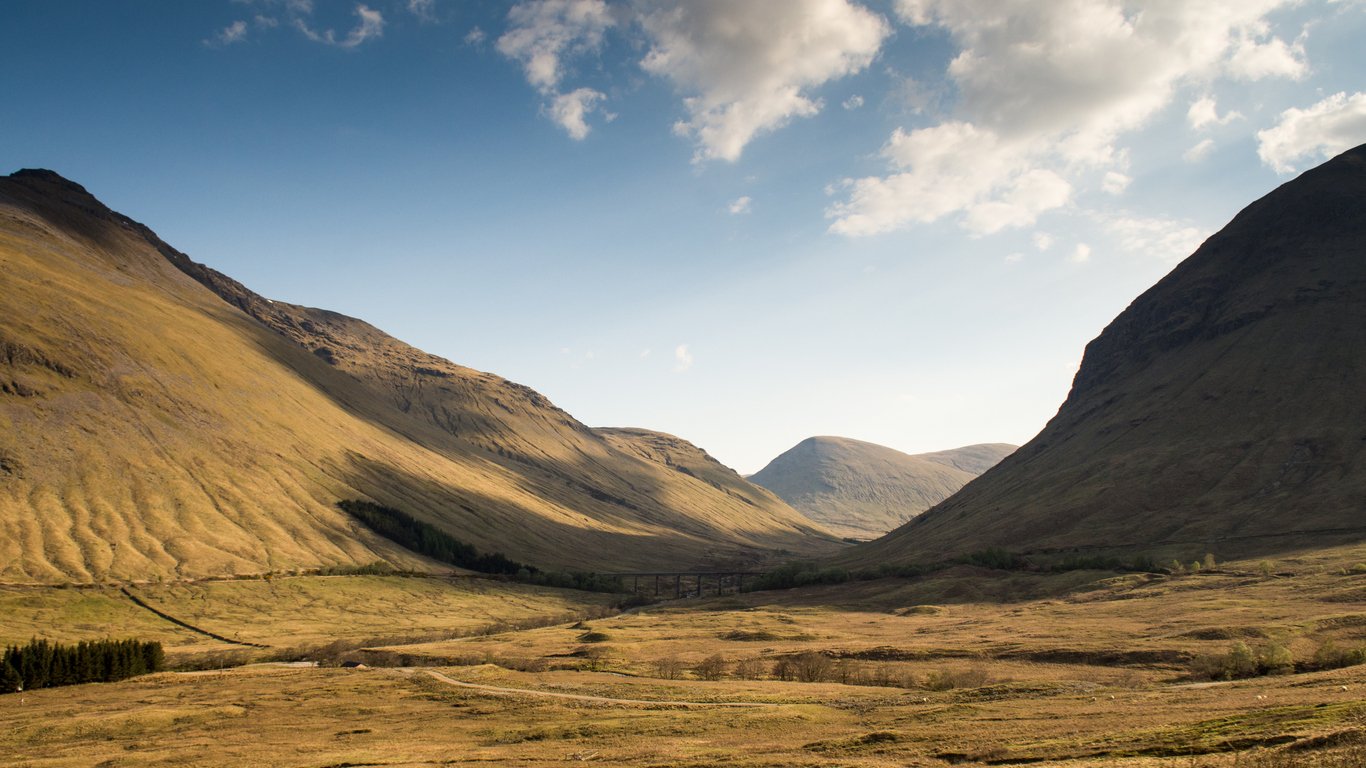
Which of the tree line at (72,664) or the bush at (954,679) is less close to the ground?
the bush at (954,679)

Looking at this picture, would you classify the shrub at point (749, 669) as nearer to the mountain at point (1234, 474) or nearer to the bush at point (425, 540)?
the mountain at point (1234, 474)

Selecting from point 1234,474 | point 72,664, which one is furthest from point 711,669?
point 1234,474

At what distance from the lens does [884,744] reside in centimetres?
3256

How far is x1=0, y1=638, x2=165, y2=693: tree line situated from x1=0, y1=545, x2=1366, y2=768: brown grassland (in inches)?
104

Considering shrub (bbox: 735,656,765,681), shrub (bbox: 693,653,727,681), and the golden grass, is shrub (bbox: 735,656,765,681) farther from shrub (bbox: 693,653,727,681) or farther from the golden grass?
the golden grass

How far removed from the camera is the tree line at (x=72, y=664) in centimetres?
6962

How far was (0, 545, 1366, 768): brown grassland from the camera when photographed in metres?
31.4

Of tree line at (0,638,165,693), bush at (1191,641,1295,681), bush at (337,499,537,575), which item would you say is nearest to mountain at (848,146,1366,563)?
bush at (1191,641,1295,681)

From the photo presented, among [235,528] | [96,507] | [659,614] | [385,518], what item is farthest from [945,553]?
[96,507]

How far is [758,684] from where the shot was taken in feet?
196

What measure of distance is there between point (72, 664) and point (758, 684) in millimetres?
66333

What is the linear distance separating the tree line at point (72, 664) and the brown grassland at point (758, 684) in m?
2.65

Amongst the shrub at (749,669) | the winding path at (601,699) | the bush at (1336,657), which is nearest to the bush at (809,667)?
the shrub at (749,669)

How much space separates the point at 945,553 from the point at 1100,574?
47088 mm
